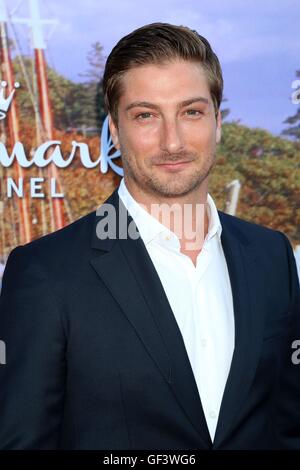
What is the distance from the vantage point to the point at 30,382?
2045 millimetres

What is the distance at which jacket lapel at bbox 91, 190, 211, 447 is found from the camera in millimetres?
2072

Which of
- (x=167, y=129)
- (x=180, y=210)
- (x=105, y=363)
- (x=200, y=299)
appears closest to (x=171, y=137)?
(x=167, y=129)

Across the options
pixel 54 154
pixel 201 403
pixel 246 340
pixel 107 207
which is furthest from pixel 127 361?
pixel 54 154

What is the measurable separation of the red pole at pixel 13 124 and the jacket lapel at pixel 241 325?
2.27m

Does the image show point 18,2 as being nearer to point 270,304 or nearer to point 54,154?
point 54,154

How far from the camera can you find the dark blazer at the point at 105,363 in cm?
206

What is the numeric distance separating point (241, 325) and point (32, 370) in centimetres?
69

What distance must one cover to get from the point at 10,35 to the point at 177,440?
3206 millimetres

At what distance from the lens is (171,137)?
2.27 m

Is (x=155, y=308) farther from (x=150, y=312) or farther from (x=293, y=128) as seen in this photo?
(x=293, y=128)

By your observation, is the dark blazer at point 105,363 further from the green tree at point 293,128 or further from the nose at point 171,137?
the green tree at point 293,128

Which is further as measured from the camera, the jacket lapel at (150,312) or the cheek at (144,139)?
the cheek at (144,139)

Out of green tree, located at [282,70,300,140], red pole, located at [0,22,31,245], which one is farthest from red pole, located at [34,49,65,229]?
green tree, located at [282,70,300,140]

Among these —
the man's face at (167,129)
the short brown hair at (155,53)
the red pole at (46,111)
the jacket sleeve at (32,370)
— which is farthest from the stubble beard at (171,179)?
the red pole at (46,111)
